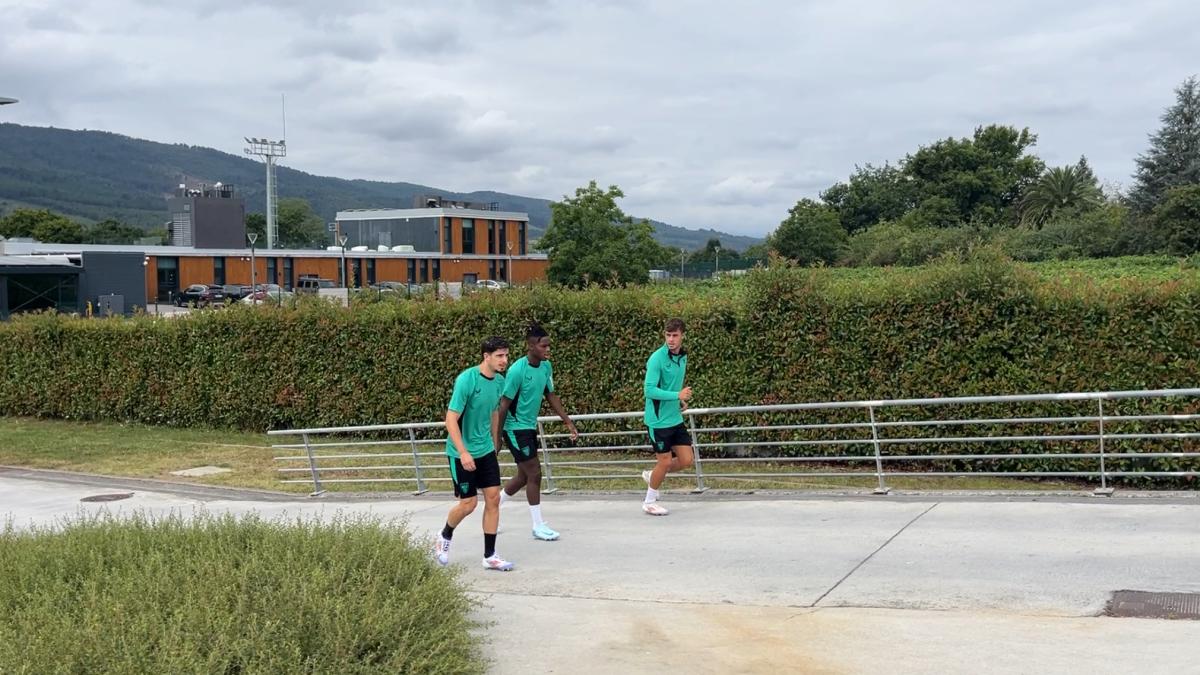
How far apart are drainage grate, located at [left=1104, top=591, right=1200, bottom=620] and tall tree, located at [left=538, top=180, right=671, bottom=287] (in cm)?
6462

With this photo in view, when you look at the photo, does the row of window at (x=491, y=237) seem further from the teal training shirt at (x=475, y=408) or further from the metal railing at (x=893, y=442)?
the teal training shirt at (x=475, y=408)

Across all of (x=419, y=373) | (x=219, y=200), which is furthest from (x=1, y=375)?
(x=219, y=200)

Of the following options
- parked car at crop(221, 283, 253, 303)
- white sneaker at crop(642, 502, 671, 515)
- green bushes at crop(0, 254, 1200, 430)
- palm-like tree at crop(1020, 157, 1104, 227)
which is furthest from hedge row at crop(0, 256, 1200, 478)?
palm-like tree at crop(1020, 157, 1104, 227)

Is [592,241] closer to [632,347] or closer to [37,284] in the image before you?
[37,284]

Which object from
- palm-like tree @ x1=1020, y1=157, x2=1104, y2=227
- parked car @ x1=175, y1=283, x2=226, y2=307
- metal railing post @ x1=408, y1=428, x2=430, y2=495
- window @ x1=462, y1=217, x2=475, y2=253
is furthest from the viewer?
window @ x1=462, y1=217, x2=475, y2=253

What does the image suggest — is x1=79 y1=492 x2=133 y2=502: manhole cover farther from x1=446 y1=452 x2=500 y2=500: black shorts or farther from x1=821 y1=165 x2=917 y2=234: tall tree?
x1=821 y1=165 x2=917 y2=234: tall tree

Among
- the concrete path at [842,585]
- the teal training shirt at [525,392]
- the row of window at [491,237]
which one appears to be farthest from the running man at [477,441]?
the row of window at [491,237]

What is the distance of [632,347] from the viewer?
1602 cm

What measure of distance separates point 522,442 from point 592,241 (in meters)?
64.2

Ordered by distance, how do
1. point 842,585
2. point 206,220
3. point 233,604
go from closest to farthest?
point 233,604, point 842,585, point 206,220

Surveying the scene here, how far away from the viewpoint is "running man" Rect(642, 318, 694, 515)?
970cm

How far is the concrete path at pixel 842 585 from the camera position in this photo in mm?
5820

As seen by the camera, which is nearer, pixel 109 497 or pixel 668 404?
pixel 668 404

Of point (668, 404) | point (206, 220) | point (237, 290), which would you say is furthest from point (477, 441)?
point (206, 220)
